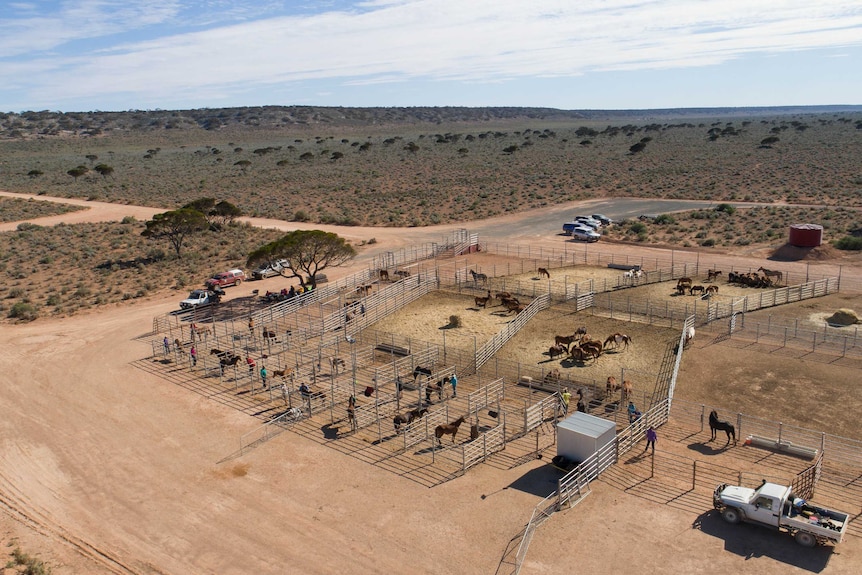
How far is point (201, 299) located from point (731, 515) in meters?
33.9

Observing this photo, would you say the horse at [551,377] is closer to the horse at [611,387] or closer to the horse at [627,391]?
the horse at [611,387]

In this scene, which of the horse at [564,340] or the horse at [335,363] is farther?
the horse at [564,340]

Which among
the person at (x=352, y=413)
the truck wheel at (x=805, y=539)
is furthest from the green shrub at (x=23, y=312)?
the truck wheel at (x=805, y=539)

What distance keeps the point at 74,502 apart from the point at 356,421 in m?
9.48

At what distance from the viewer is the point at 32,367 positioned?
107 feet

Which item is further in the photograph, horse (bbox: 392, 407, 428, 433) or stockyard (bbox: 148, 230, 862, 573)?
horse (bbox: 392, 407, 428, 433)

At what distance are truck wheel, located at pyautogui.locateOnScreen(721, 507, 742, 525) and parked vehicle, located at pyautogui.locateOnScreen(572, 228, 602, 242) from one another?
4230 cm

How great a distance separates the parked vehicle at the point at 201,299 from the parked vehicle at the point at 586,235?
31698 millimetres

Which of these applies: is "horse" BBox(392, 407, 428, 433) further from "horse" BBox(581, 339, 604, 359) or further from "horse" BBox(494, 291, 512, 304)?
"horse" BBox(494, 291, 512, 304)

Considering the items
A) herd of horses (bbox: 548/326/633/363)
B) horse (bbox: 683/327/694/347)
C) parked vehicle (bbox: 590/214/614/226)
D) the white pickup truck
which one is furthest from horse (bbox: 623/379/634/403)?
parked vehicle (bbox: 590/214/614/226)

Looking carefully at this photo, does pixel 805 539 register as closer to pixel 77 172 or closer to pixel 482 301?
pixel 482 301

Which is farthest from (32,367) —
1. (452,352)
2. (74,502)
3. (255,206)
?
(255,206)

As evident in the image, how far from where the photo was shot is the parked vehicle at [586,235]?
58.7 meters

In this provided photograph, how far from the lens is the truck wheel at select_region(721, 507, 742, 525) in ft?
58.5
